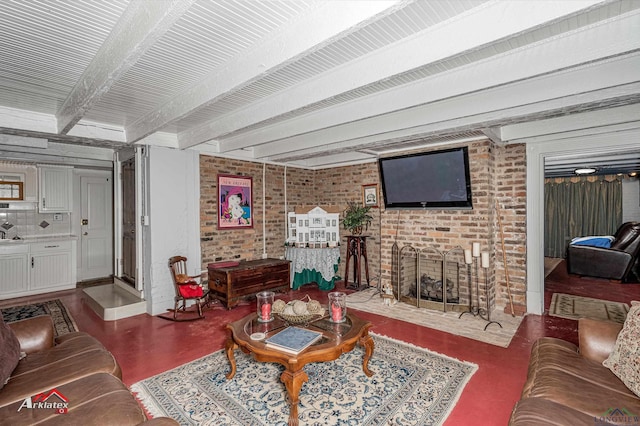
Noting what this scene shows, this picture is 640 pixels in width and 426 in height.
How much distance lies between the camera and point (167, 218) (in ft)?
15.3

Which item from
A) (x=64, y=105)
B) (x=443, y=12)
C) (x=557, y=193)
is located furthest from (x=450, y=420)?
(x=557, y=193)

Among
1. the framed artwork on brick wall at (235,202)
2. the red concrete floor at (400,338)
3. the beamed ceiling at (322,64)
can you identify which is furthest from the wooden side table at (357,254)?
the beamed ceiling at (322,64)

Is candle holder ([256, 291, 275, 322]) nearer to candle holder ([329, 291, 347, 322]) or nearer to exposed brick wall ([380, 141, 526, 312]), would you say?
candle holder ([329, 291, 347, 322])

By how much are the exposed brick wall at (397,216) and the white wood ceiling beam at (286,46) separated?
8.56 ft

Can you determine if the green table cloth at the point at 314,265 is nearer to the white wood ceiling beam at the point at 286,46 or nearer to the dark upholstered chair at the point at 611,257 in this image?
the white wood ceiling beam at the point at 286,46

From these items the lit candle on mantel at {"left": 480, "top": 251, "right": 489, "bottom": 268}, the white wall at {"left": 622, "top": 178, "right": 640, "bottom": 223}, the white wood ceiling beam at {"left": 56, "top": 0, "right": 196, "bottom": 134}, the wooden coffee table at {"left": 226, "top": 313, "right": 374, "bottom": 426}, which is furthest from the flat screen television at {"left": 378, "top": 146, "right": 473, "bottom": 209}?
the white wall at {"left": 622, "top": 178, "right": 640, "bottom": 223}

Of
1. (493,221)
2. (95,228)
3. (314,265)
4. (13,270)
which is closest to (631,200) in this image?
(493,221)

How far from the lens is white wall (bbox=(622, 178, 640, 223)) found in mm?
8688

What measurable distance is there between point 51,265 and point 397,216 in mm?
6376

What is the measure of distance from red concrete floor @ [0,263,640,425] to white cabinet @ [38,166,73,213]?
1863 mm

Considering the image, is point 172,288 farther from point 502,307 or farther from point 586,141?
point 586,141

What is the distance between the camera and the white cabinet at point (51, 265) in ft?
18.8

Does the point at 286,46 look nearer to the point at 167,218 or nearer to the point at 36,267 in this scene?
the point at 167,218

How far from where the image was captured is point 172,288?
4.74 meters
